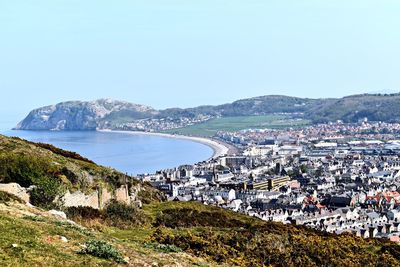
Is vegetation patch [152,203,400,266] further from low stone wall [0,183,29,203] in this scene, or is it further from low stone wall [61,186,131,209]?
low stone wall [0,183,29,203]

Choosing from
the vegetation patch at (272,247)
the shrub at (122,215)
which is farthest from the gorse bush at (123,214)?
the vegetation patch at (272,247)

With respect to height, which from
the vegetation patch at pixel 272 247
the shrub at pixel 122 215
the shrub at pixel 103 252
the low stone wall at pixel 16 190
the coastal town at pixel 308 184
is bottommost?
the coastal town at pixel 308 184

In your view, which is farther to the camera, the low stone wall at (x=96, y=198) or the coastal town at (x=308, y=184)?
the coastal town at (x=308, y=184)

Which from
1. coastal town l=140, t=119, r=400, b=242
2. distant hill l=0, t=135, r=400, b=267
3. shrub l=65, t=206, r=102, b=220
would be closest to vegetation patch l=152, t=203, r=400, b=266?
distant hill l=0, t=135, r=400, b=267

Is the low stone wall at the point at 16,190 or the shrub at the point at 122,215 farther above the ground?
the low stone wall at the point at 16,190

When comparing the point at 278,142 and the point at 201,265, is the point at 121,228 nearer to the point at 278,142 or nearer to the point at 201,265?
the point at 201,265

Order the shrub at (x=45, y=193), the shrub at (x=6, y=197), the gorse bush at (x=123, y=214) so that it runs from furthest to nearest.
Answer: the gorse bush at (x=123, y=214), the shrub at (x=45, y=193), the shrub at (x=6, y=197)

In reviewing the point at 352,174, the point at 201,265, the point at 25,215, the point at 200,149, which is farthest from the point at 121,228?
the point at 200,149

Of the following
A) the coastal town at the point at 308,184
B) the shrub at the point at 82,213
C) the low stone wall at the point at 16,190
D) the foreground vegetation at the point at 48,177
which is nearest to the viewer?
the low stone wall at the point at 16,190

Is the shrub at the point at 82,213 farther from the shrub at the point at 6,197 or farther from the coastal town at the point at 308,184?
the coastal town at the point at 308,184
